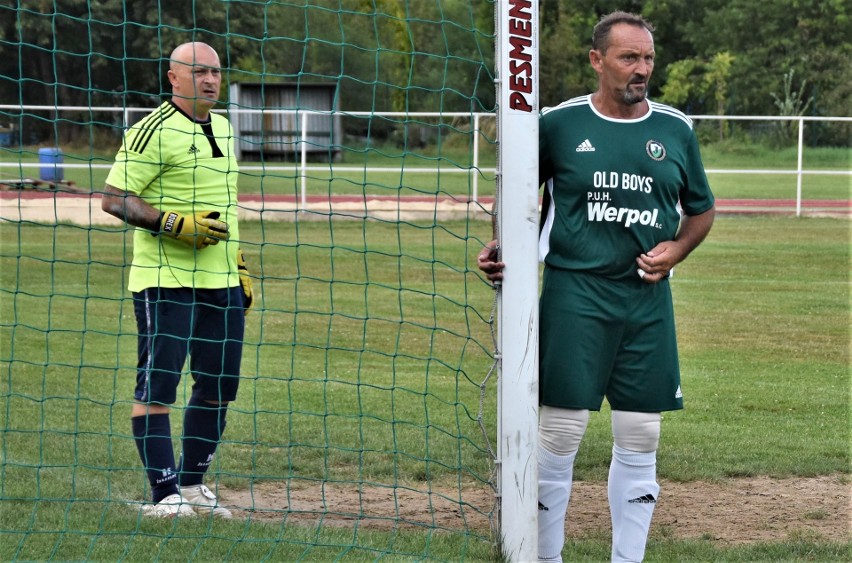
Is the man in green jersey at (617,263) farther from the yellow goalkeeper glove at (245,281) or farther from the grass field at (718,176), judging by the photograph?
the grass field at (718,176)

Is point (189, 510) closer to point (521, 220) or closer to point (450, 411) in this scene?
point (521, 220)

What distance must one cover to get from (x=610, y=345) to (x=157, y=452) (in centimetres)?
226

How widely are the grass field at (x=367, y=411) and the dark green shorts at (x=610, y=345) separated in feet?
1.62

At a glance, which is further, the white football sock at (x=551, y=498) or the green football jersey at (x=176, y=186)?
the green football jersey at (x=176, y=186)

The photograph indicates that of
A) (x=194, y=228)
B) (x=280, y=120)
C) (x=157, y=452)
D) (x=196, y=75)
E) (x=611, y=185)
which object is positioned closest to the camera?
(x=611, y=185)

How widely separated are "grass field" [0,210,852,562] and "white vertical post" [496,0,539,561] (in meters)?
0.28

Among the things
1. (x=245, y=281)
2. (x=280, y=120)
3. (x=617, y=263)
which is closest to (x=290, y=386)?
(x=245, y=281)

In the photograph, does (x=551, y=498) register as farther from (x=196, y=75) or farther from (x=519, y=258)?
(x=196, y=75)

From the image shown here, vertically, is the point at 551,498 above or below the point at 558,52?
below

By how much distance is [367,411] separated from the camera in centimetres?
800

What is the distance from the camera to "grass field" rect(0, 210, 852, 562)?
5188 millimetres

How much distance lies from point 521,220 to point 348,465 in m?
2.52

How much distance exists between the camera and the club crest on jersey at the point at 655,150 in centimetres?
450

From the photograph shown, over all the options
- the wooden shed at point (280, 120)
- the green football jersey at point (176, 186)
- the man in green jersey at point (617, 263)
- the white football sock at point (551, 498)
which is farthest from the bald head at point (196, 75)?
the wooden shed at point (280, 120)
